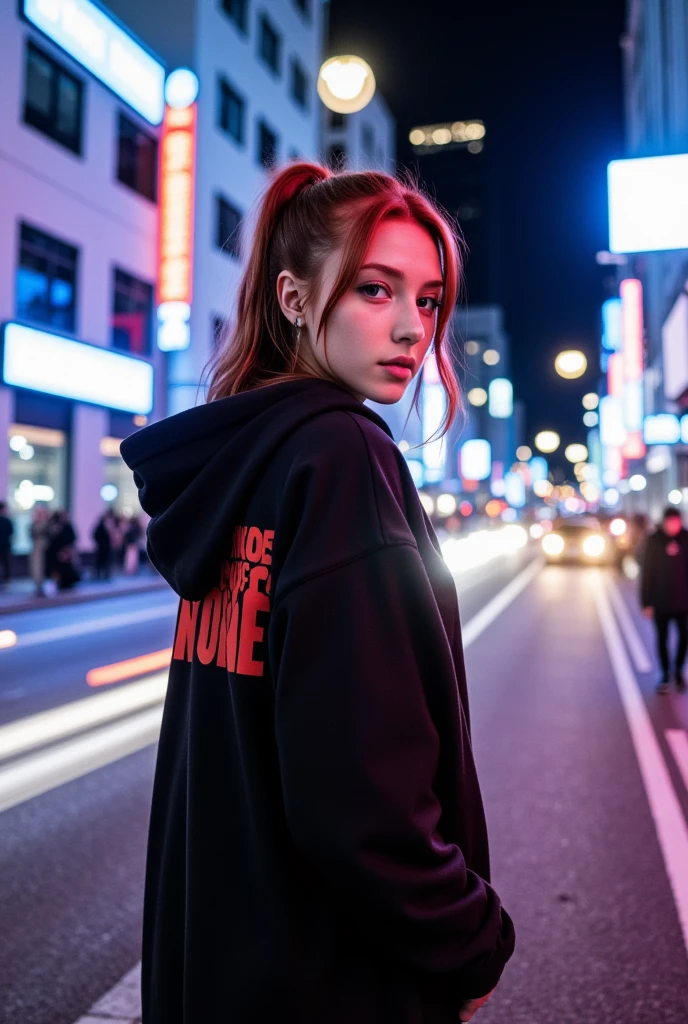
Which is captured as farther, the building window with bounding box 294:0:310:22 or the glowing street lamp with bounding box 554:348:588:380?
the building window with bounding box 294:0:310:22

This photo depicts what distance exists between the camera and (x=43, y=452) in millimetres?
21719

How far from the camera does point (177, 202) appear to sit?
87.1ft

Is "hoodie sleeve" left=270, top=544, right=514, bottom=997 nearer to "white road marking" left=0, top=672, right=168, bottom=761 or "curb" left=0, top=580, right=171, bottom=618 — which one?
"white road marking" left=0, top=672, right=168, bottom=761

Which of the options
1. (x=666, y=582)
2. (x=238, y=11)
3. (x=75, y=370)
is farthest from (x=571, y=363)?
(x=238, y=11)

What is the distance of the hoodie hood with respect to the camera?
134 cm

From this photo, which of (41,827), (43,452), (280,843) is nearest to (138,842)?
(41,827)

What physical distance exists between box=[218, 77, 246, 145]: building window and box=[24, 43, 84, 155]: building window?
26.5ft

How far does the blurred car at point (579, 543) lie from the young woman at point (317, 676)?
103 feet

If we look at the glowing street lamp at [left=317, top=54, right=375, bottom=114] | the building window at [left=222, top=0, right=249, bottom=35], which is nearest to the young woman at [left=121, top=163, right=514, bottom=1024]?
the glowing street lamp at [left=317, top=54, right=375, bottom=114]

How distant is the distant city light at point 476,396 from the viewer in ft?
436

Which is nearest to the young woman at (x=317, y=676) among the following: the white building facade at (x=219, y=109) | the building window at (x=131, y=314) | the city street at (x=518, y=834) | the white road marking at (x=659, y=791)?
the city street at (x=518, y=834)

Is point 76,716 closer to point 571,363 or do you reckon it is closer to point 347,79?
point 347,79

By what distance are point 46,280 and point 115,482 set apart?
6.03 m

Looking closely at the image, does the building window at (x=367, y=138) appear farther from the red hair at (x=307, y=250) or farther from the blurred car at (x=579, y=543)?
the red hair at (x=307, y=250)
